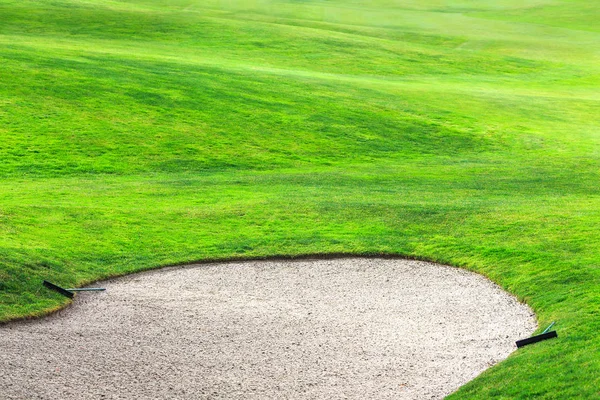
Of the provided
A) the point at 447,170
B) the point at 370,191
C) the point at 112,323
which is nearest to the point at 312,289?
the point at 112,323

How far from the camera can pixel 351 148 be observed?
119ft

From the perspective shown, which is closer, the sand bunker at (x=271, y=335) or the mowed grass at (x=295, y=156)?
the sand bunker at (x=271, y=335)

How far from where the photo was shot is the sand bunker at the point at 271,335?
13.9m

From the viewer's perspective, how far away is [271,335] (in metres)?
16.1

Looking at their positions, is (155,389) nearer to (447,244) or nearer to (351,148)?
(447,244)

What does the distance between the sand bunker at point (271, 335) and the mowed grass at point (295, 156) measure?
2.99 ft

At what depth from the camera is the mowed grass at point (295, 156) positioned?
64.6 ft

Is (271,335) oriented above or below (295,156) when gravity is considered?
above

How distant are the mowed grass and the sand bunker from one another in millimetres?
910

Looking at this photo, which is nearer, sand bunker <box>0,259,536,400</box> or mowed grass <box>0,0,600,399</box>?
sand bunker <box>0,259,536,400</box>

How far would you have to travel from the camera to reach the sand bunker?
13852mm

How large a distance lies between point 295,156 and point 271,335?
1890 centimetres

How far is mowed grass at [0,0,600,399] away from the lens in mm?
19703

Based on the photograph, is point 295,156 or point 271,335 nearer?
point 271,335
